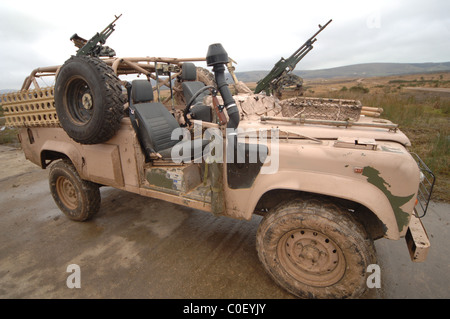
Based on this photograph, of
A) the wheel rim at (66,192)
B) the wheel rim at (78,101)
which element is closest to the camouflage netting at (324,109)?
the wheel rim at (78,101)

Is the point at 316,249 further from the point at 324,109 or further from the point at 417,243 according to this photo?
the point at 324,109

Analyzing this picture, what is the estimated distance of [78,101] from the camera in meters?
3.17

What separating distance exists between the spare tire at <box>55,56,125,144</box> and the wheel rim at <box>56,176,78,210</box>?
133cm

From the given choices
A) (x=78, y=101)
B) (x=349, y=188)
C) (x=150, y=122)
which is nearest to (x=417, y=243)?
(x=349, y=188)

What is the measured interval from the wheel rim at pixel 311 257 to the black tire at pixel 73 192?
2.88 meters

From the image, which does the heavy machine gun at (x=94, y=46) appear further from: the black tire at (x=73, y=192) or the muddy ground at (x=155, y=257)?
the muddy ground at (x=155, y=257)

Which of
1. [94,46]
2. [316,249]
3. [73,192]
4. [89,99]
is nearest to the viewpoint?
[316,249]

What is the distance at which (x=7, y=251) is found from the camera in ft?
10.5

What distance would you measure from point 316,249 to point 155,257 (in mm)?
1864

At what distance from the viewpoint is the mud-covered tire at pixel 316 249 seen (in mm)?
2064

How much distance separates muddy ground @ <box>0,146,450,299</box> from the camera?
2508 millimetres

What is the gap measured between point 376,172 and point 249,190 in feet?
3.62

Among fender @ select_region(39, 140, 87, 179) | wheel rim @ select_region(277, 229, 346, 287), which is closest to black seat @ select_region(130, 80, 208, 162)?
fender @ select_region(39, 140, 87, 179)

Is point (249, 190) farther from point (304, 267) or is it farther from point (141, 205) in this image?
point (141, 205)
